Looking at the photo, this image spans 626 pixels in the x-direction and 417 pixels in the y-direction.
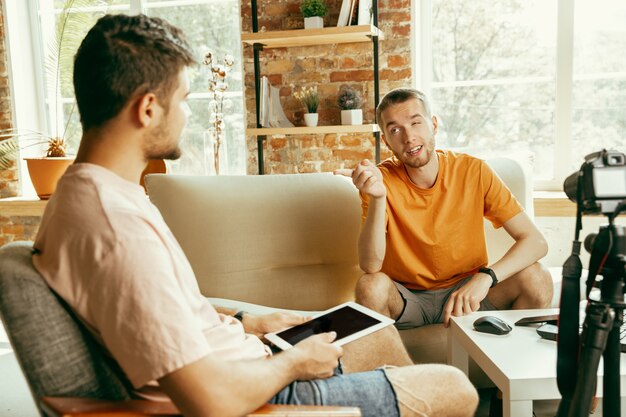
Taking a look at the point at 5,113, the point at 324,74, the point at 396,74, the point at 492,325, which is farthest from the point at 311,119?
the point at 5,113

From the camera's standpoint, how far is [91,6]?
3852 millimetres

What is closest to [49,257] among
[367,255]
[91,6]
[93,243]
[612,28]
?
[93,243]

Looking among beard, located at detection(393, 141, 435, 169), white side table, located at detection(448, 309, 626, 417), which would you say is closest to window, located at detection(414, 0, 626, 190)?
beard, located at detection(393, 141, 435, 169)

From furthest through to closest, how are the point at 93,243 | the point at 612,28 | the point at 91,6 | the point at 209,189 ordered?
the point at 91,6
the point at 612,28
the point at 209,189
the point at 93,243

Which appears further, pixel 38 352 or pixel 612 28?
pixel 612 28

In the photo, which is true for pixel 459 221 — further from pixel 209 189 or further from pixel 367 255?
pixel 209 189

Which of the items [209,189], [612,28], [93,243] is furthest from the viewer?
[612,28]

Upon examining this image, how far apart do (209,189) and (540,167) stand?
2.05 metres

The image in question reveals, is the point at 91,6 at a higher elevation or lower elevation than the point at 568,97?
higher

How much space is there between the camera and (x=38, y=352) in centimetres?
92

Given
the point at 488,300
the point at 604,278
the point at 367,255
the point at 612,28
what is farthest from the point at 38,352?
the point at 612,28

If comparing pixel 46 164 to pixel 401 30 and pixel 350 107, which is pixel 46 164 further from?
pixel 401 30

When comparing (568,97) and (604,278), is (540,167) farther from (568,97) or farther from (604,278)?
(604,278)

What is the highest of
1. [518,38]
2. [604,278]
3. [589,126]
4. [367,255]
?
[518,38]
